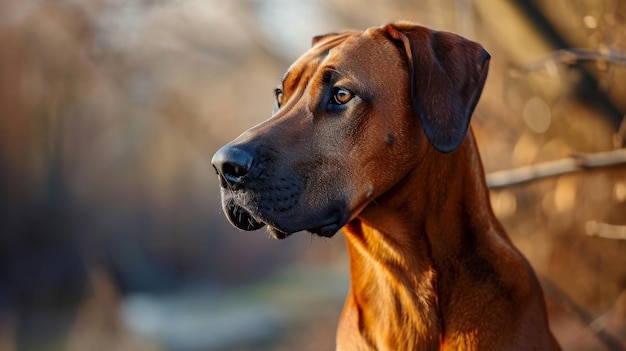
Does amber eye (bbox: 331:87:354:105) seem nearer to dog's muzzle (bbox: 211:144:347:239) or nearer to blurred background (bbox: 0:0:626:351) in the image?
dog's muzzle (bbox: 211:144:347:239)

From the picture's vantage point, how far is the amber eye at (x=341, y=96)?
2.97 m

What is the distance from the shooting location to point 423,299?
10.1 feet

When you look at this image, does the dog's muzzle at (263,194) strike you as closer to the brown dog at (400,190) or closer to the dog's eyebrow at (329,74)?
the brown dog at (400,190)

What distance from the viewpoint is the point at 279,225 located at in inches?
111

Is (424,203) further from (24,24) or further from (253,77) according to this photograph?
(253,77)

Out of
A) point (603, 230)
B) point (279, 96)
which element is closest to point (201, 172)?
point (603, 230)

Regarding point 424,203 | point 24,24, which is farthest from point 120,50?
point 424,203

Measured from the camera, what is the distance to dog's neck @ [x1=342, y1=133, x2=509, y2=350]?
3.07 meters

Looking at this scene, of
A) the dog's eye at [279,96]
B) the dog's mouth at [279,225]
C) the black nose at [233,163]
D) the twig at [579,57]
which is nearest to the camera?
the black nose at [233,163]

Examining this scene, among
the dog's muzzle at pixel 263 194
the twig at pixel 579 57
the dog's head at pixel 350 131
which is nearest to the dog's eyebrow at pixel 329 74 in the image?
the dog's head at pixel 350 131

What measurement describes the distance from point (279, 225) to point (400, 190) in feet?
1.75

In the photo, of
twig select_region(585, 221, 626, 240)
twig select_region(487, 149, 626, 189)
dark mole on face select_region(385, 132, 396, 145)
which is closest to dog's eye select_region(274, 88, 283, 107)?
dark mole on face select_region(385, 132, 396, 145)

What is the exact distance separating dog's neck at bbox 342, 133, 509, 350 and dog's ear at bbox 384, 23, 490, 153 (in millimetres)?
223

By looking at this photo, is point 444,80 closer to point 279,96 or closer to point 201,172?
point 279,96
